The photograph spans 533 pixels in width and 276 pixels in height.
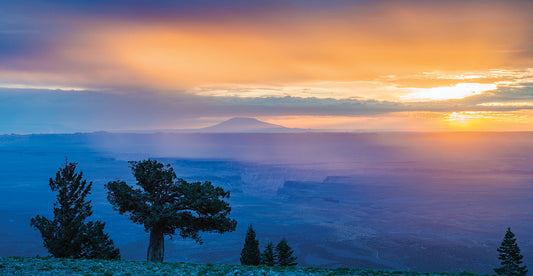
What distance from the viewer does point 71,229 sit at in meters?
24.9

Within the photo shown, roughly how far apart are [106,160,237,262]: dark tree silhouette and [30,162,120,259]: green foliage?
3530 mm

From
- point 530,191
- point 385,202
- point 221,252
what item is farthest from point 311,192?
point 221,252

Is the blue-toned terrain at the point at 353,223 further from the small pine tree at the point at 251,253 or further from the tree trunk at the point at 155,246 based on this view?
the tree trunk at the point at 155,246

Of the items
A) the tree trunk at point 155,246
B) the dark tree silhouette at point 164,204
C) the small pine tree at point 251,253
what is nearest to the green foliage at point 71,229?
the dark tree silhouette at point 164,204

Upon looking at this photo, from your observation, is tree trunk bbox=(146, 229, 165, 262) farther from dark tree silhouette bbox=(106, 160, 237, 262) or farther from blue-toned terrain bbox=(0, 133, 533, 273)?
blue-toned terrain bbox=(0, 133, 533, 273)

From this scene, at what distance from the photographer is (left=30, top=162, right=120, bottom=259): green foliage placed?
24875 mm

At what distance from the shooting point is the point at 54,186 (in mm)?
25938

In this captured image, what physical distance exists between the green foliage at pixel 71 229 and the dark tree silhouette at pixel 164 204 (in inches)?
139

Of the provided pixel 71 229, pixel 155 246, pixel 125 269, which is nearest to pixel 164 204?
pixel 155 246

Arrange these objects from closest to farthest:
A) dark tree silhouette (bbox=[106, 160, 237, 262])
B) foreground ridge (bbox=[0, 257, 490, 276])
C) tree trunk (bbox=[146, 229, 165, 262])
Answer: foreground ridge (bbox=[0, 257, 490, 276]) < dark tree silhouette (bbox=[106, 160, 237, 262]) < tree trunk (bbox=[146, 229, 165, 262])

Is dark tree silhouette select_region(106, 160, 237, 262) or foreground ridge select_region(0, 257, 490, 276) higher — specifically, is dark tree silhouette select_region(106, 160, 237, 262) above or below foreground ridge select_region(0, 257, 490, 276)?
above

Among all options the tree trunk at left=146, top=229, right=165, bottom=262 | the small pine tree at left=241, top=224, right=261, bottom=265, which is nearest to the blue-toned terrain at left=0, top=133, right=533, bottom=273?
the small pine tree at left=241, top=224, right=261, bottom=265

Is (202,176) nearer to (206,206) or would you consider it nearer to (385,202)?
(385,202)

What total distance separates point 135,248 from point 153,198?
199 ft
